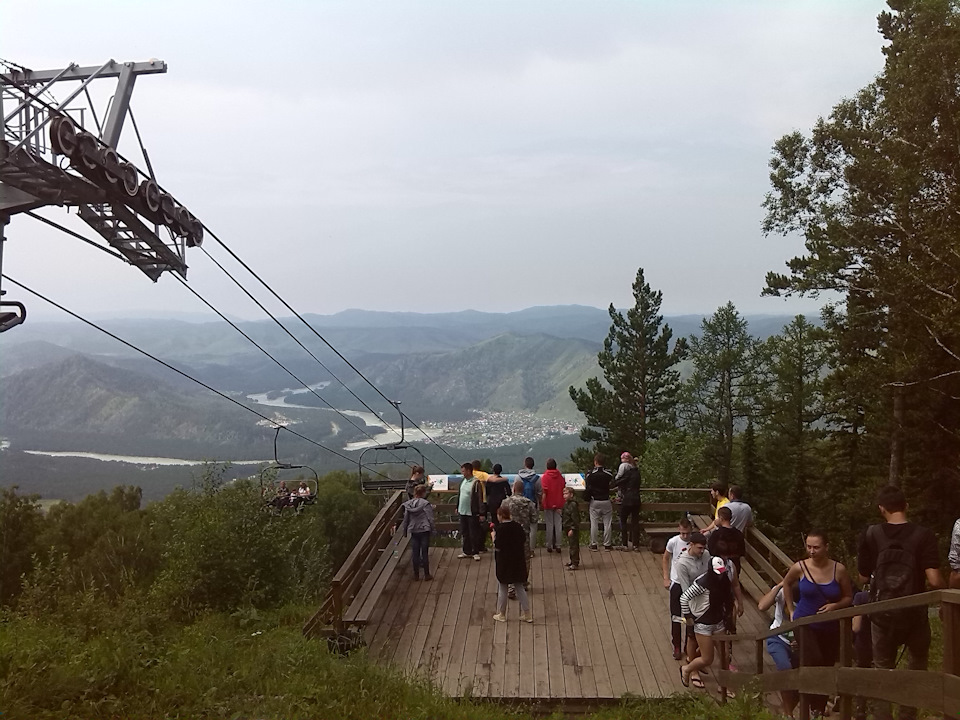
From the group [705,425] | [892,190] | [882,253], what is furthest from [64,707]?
[705,425]

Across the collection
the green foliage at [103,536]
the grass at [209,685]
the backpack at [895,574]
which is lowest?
the green foliage at [103,536]

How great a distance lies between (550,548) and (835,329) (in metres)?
17.8

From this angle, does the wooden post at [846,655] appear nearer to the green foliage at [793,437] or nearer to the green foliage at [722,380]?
the green foliage at [793,437]

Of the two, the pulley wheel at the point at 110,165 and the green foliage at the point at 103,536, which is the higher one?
the pulley wheel at the point at 110,165

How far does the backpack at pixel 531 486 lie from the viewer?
35.6ft

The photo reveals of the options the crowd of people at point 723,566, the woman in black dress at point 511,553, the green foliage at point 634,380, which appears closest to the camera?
the crowd of people at point 723,566

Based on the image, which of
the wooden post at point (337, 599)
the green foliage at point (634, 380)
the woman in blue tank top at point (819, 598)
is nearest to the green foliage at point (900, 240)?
the woman in blue tank top at point (819, 598)

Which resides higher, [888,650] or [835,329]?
[835,329]

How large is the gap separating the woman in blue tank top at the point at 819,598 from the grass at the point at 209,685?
635 mm

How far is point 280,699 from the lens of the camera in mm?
6270

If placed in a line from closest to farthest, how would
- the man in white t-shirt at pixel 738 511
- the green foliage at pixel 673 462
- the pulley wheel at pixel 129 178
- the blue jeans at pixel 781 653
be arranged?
the blue jeans at pixel 781 653 → the man in white t-shirt at pixel 738 511 → the pulley wheel at pixel 129 178 → the green foliage at pixel 673 462

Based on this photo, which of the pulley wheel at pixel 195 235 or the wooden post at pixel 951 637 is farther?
the pulley wheel at pixel 195 235

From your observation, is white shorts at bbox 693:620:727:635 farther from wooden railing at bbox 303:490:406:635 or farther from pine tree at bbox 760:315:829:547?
pine tree at bbox 760:315:829:547

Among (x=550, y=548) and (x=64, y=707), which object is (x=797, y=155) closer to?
(x=550, y=548)
